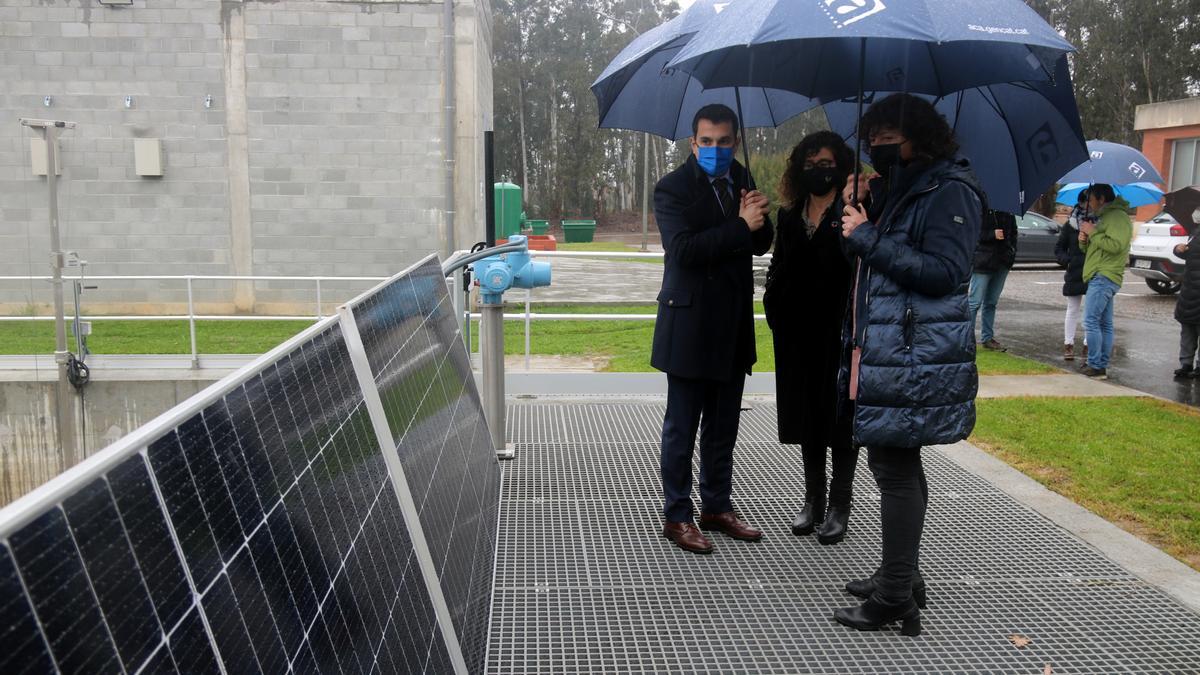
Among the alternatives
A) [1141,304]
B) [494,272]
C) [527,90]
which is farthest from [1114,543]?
[527,90]

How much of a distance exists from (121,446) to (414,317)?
223cm

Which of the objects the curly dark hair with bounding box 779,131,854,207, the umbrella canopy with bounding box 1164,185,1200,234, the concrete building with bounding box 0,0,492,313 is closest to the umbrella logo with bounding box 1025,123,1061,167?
the curly dark hair with bounding box 779,131,854,207

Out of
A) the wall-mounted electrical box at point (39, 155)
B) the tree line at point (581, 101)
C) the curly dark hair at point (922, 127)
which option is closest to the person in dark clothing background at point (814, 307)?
the curly dark hair at point (922, 127)

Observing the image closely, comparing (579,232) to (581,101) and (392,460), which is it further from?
(392,460)

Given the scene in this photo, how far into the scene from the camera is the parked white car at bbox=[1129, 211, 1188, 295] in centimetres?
1599

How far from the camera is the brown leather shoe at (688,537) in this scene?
4.34 meters

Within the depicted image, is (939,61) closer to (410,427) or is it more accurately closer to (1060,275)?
(410,427)

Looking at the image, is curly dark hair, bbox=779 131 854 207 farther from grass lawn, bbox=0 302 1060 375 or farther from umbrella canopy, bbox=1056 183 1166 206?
umbrella canopy, bbox=1056 183 1166 206

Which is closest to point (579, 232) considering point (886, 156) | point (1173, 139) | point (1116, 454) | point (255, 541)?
point (1173, 139)

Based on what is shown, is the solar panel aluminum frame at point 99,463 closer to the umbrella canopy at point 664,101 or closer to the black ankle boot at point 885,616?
the black ankle boot at point 885,616

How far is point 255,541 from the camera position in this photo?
152 cm

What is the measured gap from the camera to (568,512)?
192 inches

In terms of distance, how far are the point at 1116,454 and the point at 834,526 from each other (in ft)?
8.99

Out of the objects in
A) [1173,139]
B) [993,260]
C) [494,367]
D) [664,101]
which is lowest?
[494,367]
